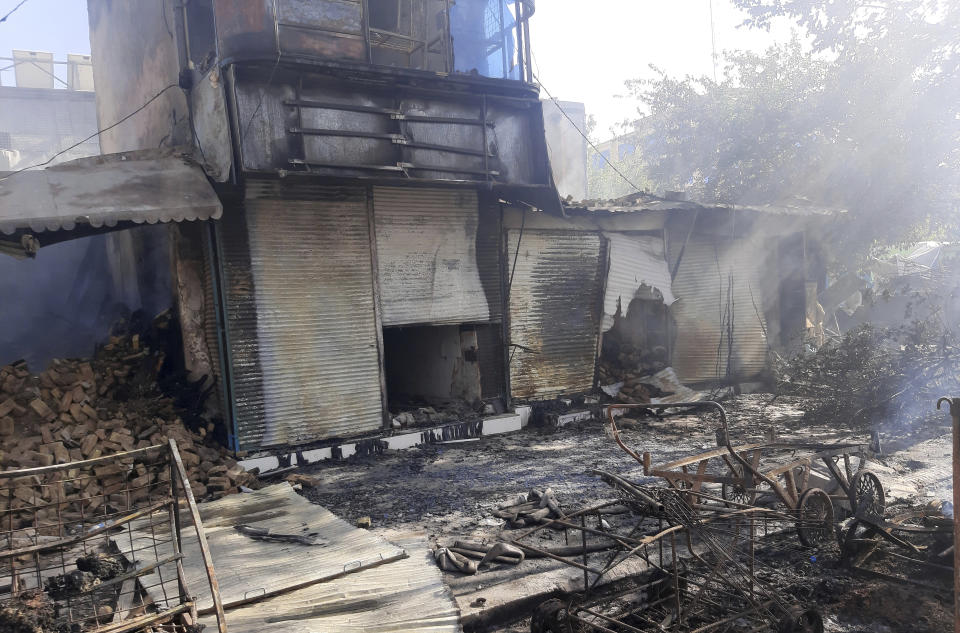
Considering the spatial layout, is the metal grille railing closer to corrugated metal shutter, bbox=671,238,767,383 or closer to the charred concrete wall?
the charred concrete wall

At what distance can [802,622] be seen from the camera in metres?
4.22

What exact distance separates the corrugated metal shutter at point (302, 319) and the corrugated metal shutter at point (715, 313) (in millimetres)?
7093

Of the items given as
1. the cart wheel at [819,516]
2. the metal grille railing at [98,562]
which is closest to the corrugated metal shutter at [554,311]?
the cart wheel at [819,516]

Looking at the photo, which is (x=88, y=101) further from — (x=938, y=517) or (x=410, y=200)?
(x=938, y=517)

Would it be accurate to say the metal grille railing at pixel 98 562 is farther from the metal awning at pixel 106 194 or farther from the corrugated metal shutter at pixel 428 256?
the corrugated metal shutter at pixel 428 256

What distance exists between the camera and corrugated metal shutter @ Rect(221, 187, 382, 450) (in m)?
8.63

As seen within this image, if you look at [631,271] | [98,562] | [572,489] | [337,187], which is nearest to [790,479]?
[572,489]

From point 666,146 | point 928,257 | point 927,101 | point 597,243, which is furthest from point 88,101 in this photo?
point 928,257

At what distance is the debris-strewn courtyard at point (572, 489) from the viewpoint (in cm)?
479

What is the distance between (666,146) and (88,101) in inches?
1019

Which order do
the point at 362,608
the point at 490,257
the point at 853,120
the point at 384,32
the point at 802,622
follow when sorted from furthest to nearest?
the point at 853,120 < the point at 490,257 < the point at 384,32 < the point at 362,608 < the point at 802,622

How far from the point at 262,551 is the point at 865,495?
534cm

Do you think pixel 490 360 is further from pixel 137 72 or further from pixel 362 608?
pixel 137 72

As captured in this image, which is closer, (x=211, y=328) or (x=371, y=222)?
(x=211, y=328)
